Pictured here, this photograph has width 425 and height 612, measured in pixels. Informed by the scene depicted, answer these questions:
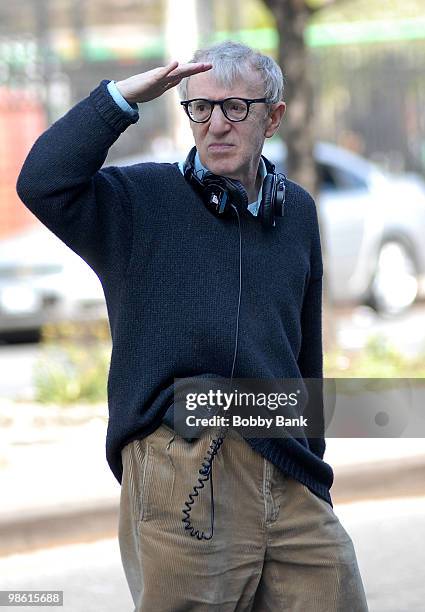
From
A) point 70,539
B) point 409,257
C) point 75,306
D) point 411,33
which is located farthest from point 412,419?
point 411,33

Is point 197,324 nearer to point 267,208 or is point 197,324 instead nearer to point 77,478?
point 267,208

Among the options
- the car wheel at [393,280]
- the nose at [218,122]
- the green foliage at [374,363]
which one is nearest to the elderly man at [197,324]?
the nose at [218,122]

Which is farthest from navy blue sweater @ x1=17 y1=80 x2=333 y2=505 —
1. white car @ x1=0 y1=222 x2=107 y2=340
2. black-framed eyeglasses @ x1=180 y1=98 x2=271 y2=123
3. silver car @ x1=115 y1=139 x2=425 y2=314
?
silver car @ x1=115 y1=139 x2=425 y2=314

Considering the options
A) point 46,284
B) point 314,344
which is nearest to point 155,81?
point 314,344

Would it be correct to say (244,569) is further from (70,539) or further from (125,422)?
(70,539)

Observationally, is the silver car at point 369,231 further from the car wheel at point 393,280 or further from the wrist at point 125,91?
the wrist at point 125,91

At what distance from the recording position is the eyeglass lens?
3270mm

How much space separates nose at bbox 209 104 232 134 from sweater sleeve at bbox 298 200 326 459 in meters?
0.41

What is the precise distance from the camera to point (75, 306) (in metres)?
12.8

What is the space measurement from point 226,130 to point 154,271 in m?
0.38

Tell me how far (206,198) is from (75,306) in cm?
964

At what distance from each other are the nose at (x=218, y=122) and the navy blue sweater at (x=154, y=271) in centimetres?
15

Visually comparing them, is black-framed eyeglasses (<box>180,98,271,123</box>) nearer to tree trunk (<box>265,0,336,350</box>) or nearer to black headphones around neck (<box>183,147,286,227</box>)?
black headphones around neck (<box>183,147,286,227</box>)

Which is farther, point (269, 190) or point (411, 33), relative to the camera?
point (411, 33)
